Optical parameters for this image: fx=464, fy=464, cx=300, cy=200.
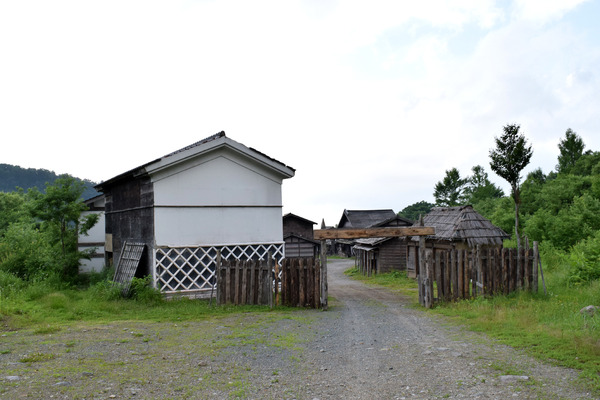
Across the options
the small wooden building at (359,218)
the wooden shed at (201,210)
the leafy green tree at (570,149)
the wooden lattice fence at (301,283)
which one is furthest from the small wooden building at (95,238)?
the leafy green tree at (570,149)

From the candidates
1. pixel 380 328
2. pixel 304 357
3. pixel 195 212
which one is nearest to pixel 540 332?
pixel 380 328

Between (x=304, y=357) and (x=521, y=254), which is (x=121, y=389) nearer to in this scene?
(x=304, y=357)

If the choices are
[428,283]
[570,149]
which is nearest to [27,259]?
[428,283]

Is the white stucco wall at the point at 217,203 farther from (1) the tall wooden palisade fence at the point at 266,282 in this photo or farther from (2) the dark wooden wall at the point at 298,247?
(2) the dark wooden wall at the point at 298,247

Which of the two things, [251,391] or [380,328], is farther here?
[380,328]

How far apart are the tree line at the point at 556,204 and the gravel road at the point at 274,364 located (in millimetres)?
10098

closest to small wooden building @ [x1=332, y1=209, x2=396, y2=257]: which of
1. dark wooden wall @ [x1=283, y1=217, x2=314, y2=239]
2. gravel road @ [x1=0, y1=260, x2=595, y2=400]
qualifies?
dark wooden wall @ [x1=283, y1=217, x2=314, y2=239]

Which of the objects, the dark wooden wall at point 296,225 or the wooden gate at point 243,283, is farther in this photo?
the dark wooden wall at point 296,225

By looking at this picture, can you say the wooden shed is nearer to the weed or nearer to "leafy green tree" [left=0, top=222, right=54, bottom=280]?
"leafy green tree" [left=0, top=222, right=54, bottom=280]

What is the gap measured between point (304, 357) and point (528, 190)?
1790 inches

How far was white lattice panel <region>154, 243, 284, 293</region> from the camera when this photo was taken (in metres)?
15.7

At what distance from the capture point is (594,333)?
880 cm

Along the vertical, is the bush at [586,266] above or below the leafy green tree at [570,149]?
below

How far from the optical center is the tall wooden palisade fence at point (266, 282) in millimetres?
14703
